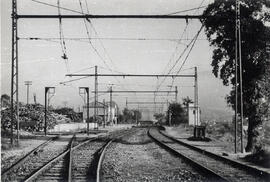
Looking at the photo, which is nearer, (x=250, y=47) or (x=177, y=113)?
(x=250, y=47)

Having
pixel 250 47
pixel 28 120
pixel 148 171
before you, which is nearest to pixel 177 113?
pixel 28 120

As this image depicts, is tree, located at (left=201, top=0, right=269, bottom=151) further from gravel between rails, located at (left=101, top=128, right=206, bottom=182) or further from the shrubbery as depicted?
the shrubbery

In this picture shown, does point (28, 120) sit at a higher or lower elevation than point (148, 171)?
higher

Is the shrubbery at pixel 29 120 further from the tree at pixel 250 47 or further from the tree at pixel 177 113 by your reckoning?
the tree at pixel 177 113

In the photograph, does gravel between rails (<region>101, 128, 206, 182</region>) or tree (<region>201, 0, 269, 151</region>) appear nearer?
Answer: gravel between rails (<region>101, 128, 206, 182</region>)

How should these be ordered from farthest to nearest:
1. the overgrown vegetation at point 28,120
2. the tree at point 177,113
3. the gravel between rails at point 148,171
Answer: the tree at point 177,113, the overgrown vegetation at point 28,120, the gravel between rails at point 148,171

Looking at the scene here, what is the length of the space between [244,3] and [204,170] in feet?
47.0

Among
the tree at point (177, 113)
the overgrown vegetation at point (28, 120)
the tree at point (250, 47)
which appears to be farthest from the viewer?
the tree at point (177, 113)

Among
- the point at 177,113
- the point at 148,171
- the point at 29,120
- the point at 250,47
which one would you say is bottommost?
the point at 148,171

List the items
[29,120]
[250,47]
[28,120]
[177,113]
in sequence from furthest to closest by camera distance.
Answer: [177,113] → [29,120] → [28,120] → [250,47]

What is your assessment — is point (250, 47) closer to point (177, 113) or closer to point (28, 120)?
point (28, 120)

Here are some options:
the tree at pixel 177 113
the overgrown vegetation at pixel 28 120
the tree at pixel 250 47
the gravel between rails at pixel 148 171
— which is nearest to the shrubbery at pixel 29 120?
the overgrown vegetation at pixel 28 120

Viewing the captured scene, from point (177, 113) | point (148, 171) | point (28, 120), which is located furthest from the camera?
point (177, 113)

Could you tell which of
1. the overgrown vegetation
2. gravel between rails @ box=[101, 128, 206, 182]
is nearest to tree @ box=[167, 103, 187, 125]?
the overgrown vegetation
